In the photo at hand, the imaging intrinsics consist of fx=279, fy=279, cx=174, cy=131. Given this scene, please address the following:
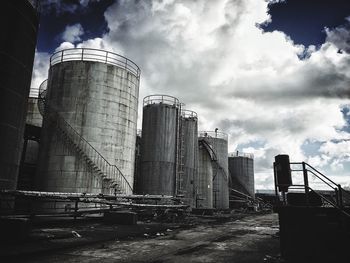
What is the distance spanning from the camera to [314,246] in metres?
6.75

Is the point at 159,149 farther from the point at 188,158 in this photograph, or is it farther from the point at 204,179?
the point at 204,179

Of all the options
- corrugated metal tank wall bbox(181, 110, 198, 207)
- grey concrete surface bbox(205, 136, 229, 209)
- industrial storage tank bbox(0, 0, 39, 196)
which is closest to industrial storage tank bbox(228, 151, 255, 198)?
grey concrete surface bbox(205, 136, 229, 209)

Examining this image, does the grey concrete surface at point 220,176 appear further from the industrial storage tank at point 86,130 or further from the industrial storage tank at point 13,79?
the industrial storage tank at point 13,79

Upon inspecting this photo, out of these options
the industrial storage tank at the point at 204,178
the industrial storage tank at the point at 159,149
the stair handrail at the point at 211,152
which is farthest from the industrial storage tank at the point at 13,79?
the stair handrail at the point at 211,152

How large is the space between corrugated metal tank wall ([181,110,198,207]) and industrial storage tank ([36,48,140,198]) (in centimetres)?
635

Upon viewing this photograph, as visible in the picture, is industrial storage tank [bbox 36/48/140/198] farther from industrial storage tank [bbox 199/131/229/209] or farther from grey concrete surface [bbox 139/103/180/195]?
industrial storage tank [bbox 199/131/229/209]

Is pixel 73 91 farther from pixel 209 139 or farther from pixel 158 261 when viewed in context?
pixel 209 139

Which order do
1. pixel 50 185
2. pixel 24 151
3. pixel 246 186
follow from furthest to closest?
pixel 246 186
pixel 24 151
pixel 50 185

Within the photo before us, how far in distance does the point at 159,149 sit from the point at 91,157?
629cm

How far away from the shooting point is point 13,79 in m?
11.2

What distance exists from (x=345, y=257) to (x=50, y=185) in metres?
15.1

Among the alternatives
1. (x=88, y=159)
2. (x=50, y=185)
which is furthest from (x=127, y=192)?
(x=50, y=185)

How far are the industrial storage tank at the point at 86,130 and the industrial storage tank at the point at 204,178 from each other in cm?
1100

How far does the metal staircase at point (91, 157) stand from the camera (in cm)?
1658
